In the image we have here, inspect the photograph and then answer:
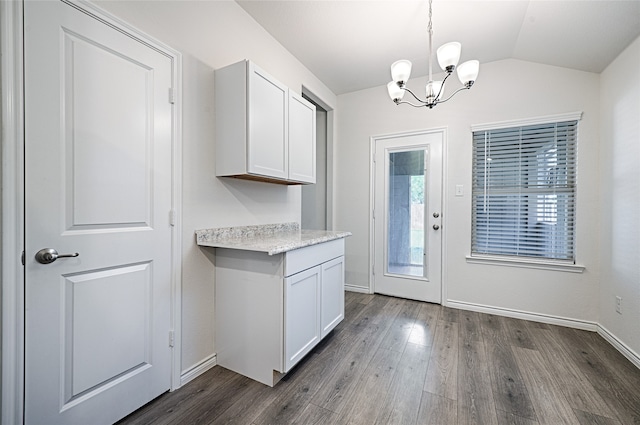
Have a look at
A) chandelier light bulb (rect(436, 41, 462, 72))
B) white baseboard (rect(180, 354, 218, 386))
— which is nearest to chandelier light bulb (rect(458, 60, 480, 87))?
chandelier light bulb (rect(436, 41, 462, 72))

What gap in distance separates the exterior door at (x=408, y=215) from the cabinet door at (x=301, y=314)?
5.62 feet

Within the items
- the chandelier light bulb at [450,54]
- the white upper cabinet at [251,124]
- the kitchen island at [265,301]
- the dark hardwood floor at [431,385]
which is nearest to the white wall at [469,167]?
the dark hardwood floor at [431,385]

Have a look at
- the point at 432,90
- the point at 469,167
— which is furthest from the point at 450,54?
the point at 469,167

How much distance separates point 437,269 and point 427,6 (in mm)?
2636

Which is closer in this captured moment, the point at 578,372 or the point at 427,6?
the point at 578,372

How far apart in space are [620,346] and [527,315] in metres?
0.69

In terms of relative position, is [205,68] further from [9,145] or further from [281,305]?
[281,305]

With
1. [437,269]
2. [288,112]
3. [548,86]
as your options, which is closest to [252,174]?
[288,112]

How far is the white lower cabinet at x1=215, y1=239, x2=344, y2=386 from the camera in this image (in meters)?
1.71

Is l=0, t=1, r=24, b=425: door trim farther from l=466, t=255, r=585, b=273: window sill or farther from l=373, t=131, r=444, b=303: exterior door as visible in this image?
l=466, t=255, r=585, b=273: window sill

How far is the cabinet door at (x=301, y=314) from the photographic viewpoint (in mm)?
1729

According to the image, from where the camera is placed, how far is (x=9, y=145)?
1.09 meters

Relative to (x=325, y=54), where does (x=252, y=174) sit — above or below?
below

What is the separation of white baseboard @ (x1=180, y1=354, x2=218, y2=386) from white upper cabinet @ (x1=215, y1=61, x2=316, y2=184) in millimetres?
1329
